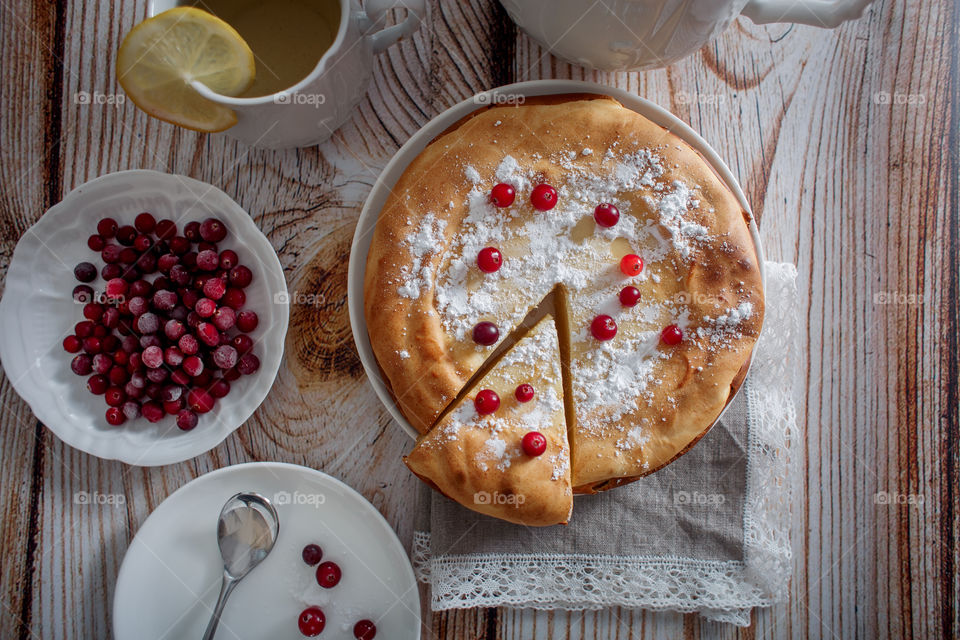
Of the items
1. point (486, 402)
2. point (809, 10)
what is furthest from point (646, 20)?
point (486, 402)

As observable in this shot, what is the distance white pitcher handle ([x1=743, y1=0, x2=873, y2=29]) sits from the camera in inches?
57.6

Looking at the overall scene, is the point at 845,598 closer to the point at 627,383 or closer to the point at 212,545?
the point at 627,383

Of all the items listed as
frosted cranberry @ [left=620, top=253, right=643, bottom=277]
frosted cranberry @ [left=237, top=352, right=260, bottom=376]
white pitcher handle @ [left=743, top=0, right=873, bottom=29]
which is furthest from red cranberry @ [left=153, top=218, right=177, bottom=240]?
white pitcher handle @ [left=743, top=0, right=873, bottom=29]

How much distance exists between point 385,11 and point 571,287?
2.67ft

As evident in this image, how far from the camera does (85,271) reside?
194 cm

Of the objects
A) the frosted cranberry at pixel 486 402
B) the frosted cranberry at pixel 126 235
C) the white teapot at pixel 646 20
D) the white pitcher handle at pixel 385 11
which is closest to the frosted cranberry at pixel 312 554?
the frosted cranberry at pixel 486 402

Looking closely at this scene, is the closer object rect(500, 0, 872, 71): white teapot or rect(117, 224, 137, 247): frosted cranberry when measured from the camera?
rect(500, 0, 872, 71): white teapot

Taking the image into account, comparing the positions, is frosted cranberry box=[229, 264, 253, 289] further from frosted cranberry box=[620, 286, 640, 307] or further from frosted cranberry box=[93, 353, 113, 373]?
frosted cranberry box=[620, 286, 640, 307]

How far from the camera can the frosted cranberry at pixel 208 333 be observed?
1.86 metres

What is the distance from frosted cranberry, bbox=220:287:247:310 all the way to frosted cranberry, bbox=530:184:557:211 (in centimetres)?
90

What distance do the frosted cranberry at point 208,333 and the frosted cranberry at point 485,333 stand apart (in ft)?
2.52

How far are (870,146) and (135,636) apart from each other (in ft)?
8.79

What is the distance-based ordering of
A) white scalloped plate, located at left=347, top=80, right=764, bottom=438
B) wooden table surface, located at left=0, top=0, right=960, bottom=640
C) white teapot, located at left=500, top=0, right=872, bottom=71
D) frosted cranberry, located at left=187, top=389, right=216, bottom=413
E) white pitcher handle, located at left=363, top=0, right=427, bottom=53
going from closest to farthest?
white teapot, located at left=500, top=0, right=872, bottom=71 → white pitcher handle, located at left=363, top=0, right=427, bottom=53 → white scalloped plate, located at left=347, top=80, right=764, bottom=438 → frosted cranberry, located at left=187, top=389, right=216, bottom=413 → wooden table surface, located at left=0, top=0, right=960, bottom=640

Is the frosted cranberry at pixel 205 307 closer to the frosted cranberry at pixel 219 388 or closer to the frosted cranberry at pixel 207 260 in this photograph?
the frosted cranberry at pixel 207 260
